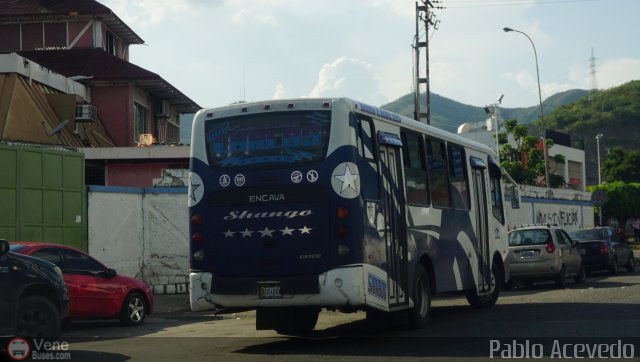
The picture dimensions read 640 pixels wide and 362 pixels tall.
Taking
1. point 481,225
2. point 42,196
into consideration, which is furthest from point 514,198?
point 42,196

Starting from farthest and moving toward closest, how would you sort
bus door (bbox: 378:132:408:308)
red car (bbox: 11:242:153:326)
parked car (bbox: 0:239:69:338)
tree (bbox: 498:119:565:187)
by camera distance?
tree (bbox: 498:119:565:187)
red car (bbox: 11:242:153:326)
bus door (bbox: 378:132:408:308)
parked car (bbox: 0:239:69:338)

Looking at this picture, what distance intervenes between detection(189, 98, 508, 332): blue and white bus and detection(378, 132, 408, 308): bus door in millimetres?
16

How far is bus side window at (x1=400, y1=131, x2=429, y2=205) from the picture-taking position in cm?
1377

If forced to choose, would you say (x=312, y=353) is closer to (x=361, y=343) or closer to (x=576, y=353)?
(x=361, y=343)

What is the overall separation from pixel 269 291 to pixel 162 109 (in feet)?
101

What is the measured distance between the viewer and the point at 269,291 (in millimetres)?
11836

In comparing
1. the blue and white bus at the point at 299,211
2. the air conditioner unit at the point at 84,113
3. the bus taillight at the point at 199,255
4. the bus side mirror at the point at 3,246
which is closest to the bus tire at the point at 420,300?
the blue and white bus at the point at 299,211

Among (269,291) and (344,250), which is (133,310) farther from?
(344,250)

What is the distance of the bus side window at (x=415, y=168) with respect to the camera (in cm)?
1377

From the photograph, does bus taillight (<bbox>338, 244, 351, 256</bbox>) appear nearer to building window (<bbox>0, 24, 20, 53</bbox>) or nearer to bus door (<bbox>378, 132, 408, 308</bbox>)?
bus door (<bbox>378, 132, 408, 308</bbox>)

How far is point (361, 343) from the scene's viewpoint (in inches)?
481

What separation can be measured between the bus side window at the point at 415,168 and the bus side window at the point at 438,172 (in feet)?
0.98

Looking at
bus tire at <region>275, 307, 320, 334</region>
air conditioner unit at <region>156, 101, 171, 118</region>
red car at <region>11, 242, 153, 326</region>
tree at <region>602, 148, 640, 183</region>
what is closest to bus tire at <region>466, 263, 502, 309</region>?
bus tire at <region>275, 307, 320, 334</region>

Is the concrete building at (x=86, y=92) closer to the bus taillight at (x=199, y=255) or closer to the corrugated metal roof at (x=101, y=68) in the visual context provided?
the corrugated metal roof at (x=101, y=68)
